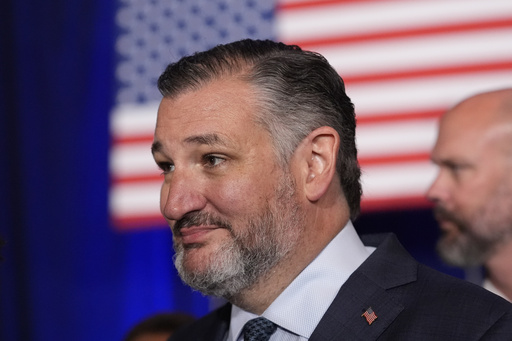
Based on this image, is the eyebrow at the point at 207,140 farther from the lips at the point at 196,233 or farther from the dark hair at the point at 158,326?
the dark hair at the point at 158,326

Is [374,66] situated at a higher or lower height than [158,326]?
higher

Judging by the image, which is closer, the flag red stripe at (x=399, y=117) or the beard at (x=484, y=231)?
the beard at (x=484, y=231)

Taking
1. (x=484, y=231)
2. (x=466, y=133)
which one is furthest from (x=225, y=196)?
(x=466, y=133)

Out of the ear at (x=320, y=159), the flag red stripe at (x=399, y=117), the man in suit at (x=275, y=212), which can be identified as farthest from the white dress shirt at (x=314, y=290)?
the flag red stripe at (x=399, y=117)

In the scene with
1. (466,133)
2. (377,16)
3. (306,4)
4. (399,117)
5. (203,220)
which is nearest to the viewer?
(203,220)

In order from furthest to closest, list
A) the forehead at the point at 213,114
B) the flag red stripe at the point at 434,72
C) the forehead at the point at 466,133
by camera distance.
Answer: the flag red stripe at the point at 434,72
the forehead at the point at 466,133
the forehead at the point at 213,114

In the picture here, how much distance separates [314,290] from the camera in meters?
1.78

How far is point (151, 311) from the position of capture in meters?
3.83

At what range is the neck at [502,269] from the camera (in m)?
2.34

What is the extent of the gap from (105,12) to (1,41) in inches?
20.5

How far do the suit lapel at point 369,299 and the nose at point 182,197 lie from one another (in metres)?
0.36

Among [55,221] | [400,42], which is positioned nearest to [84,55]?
[55,221]

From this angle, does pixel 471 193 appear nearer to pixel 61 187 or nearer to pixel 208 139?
pixel 208 139

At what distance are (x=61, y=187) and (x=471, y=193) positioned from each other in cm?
218
